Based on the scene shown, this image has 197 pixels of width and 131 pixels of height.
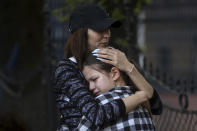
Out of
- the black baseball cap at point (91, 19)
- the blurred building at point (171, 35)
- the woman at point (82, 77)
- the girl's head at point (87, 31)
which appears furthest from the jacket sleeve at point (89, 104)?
the blurred building at point (171, 35)

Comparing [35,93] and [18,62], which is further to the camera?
[18,62]

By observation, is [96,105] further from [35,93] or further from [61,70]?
[35,93]

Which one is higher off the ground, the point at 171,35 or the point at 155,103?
the point at 171,35

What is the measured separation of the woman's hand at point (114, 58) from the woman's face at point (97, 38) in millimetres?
77

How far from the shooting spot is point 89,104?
2.46 metres

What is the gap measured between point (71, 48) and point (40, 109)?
14.8ft

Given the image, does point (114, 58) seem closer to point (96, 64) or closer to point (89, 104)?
point (96, 64)

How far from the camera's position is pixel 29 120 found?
7180 mm

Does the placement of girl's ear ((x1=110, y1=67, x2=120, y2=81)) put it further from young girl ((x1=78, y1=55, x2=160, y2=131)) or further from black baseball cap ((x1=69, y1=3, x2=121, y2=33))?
black baseball cap ((x1=69, y1=3, x2=121, y2=33))

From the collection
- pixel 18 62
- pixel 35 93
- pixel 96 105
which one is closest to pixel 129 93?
pixel 96 105

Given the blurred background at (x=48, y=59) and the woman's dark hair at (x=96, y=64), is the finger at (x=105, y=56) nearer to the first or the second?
the woman's dark hair at (x=96, y=64)

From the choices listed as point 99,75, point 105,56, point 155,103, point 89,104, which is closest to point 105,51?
point 105,56

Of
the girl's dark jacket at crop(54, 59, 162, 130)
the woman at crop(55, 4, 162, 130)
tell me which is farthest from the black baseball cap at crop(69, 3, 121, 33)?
the girl's dark jacket at crop(54, 59, 162, 130)

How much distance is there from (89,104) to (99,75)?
19 centimetres
